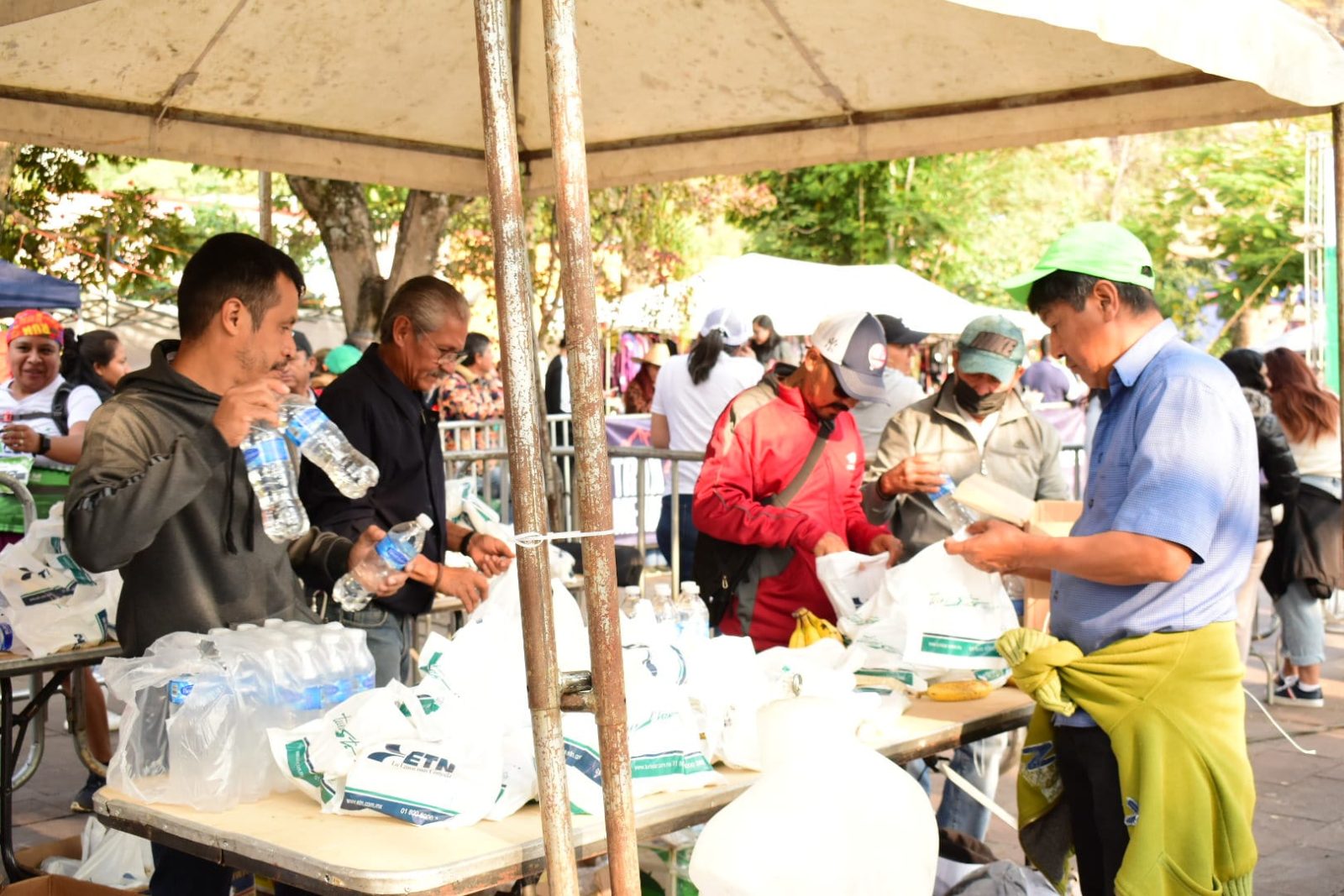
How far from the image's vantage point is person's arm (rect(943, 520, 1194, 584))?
3.02 metres

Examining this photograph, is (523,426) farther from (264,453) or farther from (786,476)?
(786,476)

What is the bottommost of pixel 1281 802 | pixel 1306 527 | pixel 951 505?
pixel 1281 802

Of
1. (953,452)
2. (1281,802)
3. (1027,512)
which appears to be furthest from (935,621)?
(1281,802)

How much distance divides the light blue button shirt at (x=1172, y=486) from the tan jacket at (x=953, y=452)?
5.87ft

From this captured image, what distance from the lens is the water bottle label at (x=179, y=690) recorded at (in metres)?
2.76

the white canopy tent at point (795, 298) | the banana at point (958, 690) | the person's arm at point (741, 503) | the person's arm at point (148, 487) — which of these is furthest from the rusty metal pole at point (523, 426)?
the white canopy tent at point (795, 298)

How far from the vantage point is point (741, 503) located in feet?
14.6

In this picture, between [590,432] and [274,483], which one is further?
[274,483]

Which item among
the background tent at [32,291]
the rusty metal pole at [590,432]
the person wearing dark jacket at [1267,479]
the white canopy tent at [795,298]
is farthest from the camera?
the white canopy tent at [795,298]

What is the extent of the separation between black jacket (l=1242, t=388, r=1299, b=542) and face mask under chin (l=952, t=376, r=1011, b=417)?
3143 millimetres

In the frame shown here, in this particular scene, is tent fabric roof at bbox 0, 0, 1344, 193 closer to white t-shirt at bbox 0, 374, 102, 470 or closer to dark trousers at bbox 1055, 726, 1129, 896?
dark trousers at bbox 1055, 726, 1129, 896

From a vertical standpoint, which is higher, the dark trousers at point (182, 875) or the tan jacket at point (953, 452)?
the tan jacket at point (953, 452)

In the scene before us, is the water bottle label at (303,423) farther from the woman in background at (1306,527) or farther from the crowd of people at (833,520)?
the woman in background at (1306,527)

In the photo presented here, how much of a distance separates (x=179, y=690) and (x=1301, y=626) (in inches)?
284
